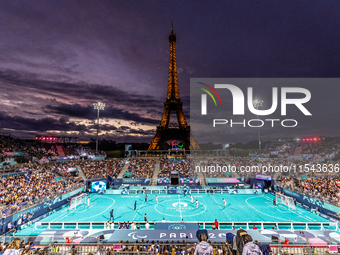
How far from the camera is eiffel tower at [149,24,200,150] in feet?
189

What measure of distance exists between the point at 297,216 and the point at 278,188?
1104cm

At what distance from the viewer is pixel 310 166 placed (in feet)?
122

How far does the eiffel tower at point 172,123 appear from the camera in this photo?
189 feet

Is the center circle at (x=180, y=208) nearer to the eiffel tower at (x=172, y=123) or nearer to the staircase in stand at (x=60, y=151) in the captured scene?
the eiffel tower at (x=172, y=123)

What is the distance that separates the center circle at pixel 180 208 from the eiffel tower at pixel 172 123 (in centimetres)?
2850

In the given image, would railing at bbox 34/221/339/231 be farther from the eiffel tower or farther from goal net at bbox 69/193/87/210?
the eiffel tower

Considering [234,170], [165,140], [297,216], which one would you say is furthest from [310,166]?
[165,140]

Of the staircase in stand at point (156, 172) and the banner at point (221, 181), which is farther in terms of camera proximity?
the staircase in stand at point (156, 172)

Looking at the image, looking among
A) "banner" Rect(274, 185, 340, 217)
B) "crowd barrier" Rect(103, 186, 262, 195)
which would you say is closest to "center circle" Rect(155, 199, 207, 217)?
"crowd barrier" Rect(103, 186, 262, 195)

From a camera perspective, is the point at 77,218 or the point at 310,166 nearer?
the point at 77,218

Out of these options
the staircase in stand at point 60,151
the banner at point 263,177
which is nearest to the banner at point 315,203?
the banner at point 263,177

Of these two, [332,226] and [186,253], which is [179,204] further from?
[186,253]

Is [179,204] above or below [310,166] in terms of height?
below

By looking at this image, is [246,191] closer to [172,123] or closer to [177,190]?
[177,190]
